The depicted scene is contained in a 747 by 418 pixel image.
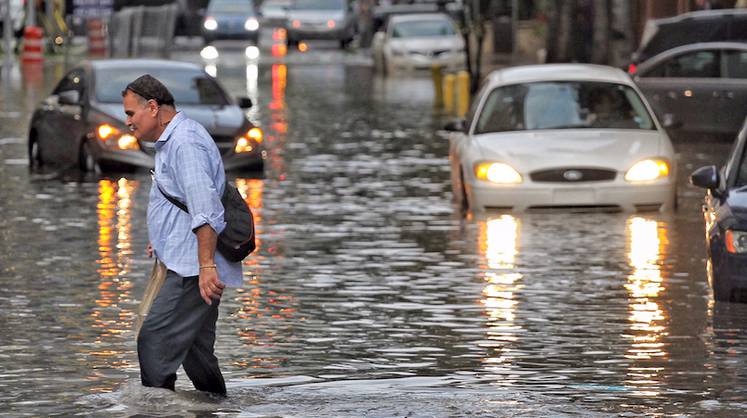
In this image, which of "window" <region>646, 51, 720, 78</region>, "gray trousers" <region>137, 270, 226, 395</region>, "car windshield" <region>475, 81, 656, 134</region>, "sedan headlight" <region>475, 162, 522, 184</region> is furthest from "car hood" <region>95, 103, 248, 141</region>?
"gray trousers" <region>137, 270, 226, 395</region>

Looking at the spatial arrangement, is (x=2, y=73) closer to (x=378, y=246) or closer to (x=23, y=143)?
(x=23, y=143)

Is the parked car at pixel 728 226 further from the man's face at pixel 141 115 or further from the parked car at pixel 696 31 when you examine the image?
the parked car at pixel 696 31

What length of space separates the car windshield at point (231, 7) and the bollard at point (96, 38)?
6.44m

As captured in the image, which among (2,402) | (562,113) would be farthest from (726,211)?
(562,113)

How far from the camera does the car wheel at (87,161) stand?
22500 mm

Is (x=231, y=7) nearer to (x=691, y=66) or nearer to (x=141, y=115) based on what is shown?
(x=691, y=66)

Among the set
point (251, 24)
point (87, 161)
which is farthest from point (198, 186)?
point (251, 24)

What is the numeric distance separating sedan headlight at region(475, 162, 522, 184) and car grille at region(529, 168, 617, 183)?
143 millimetres

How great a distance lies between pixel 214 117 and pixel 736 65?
8291mm

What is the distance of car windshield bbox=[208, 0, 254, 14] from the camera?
6562 cm

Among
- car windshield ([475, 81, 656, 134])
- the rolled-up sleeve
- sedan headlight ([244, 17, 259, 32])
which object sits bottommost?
sedan headlight ([244, 17, 259, 32])

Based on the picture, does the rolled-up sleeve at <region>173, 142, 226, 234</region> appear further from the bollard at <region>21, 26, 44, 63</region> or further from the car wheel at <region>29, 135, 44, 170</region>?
the bollard at <region>21, 26, 44, 63</region>

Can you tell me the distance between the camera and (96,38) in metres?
59.2

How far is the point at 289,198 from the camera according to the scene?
2014 cm
